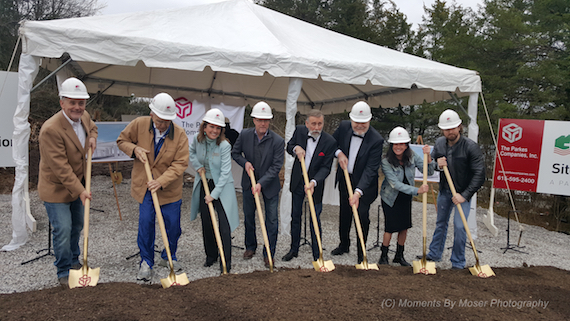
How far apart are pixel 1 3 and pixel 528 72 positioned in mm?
14620

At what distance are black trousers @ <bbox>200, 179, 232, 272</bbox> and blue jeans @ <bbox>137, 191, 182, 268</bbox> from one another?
297 mm

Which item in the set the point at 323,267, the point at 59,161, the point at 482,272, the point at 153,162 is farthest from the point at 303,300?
the point at 59,161

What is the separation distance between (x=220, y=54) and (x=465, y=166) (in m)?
3.03

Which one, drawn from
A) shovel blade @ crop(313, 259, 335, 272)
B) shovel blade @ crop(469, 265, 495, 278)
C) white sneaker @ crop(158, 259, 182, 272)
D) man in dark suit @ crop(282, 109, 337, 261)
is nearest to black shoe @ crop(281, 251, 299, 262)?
man in dark suit @ crop(282, 109, 337, 261)

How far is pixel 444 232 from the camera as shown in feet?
13.7

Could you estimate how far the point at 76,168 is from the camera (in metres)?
3.07

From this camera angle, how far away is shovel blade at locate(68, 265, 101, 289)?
2736 mm

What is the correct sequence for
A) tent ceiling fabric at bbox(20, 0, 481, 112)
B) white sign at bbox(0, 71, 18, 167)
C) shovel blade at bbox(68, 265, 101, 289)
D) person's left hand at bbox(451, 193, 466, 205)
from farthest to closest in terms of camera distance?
white sign at bbox(0, 71, 18, 167) < tent ceiling fabric at bbox(20, 0, 481, 112) < person's left hand at bbox(451, 193, 466, 205) < shovel blade at bbox(68, 265, 101, 289)

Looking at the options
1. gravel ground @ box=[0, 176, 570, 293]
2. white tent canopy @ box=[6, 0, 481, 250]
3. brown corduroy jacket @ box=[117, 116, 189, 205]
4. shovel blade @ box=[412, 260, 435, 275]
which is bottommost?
gravel ground @ box=[0, 176, 570, 293]

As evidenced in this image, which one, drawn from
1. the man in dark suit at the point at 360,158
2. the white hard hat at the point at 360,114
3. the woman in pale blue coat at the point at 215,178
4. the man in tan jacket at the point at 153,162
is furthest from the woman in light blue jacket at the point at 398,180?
the man in tan jacket at the point at 153,162

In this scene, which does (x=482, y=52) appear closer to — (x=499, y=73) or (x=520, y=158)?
(x=499, y=73)

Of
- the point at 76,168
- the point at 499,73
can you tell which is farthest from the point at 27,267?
the point at 499,73

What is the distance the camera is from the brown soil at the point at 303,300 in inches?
88.1

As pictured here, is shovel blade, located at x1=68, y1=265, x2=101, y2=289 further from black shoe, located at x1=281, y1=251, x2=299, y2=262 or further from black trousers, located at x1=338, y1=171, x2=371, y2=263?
black trousers, located at x1=338, y1=171, x2=371, y2=263
